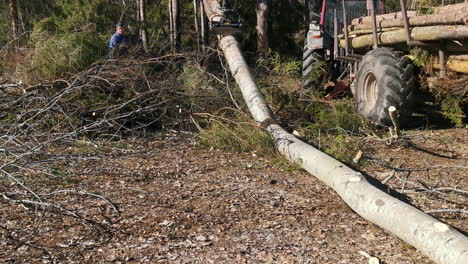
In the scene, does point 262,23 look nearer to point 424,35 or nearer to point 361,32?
point 361,32

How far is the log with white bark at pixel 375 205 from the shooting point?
302 centimetres

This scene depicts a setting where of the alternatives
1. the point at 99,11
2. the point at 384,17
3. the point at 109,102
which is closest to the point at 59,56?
the point at 109,102

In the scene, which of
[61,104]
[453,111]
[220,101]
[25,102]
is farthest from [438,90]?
[25,102]

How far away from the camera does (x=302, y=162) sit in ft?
16.9

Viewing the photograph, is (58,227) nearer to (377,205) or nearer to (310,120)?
(377,205)

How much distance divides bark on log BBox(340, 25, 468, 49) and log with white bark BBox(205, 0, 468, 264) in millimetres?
1875

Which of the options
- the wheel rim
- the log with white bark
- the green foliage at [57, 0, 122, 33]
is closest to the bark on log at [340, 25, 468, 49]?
the wheel rim

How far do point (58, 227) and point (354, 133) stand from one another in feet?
13.1

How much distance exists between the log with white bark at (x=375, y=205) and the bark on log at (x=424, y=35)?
1.87 m

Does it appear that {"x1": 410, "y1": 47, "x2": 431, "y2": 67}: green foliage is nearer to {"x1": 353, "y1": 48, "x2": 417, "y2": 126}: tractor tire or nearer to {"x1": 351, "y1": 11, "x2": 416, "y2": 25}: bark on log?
{"x1": 353, "y1": 48, "x2": 417, "y2": 126}: tractor tire

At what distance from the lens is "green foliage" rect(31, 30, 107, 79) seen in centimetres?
692

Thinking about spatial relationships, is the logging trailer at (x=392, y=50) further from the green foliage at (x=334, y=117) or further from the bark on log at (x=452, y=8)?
the green foliage at (x=334, y=117)

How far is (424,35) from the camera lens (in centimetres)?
584

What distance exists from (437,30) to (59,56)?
4.70m
